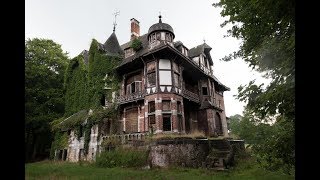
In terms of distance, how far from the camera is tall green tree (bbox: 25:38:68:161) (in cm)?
2934

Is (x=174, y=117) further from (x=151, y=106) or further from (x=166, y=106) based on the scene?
(x=151, y=106)

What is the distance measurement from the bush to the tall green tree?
46.0 ft

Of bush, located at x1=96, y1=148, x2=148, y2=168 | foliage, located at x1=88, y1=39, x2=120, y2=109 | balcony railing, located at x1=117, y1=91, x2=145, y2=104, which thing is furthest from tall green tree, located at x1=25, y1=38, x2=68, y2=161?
bush, located at x1=96, y1=148, x2=148, y2=168

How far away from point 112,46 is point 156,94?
10.00 m

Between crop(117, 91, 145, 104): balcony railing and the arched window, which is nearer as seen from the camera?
crop(117, 91, 145, 104): balcony railing

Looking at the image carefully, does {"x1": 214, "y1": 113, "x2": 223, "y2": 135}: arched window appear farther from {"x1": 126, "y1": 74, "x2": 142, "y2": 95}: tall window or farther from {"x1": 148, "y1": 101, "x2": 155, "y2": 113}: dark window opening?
{"x1": 126, "y1": 74, "x2": 142, "y2": 95}: tall window

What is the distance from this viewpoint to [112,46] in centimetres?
A: 2842

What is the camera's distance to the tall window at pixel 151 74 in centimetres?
2278

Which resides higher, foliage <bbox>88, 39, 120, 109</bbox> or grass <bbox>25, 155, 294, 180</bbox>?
foliage <bbox>88, 39, 120, 109</bbox>

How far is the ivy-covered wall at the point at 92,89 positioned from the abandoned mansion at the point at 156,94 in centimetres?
38

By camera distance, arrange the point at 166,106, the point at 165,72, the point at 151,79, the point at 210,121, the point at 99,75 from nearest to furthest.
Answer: the point at 166,106
the point at 165,72
the point at 151,79
the point at 210,121
the point at 99,75

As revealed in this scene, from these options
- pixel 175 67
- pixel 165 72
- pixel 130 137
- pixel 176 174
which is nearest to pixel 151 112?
pixel 130 137

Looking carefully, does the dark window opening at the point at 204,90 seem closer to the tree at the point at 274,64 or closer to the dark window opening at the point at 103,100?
the dark window opening at the point at 103,100

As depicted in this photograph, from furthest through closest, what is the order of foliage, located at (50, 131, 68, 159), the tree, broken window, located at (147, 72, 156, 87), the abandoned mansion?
foliage, located at (50, 131, 68, 159)
broken window, located at (147, 72, 156, 87)
the abandoned mansion
the tree
